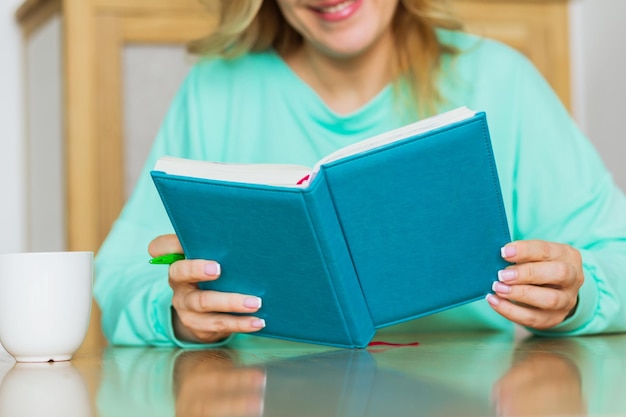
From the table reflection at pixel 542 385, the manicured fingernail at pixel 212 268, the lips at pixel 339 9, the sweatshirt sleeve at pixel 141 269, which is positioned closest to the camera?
the table reflection at pixel 542 385

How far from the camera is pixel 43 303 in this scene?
0.95 m

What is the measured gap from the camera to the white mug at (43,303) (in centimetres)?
94

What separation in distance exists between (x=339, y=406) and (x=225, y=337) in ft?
1.76

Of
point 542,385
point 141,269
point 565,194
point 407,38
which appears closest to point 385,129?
point 407,38

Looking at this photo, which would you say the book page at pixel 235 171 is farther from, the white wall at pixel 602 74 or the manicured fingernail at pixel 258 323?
the white wall at pixel 602 74

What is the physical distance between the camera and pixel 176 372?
2.82 ft

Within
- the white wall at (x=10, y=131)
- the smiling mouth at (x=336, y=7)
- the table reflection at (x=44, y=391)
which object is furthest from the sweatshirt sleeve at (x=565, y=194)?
the white wall at (x=10, y=131)

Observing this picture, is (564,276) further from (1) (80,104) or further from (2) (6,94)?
(2) (6,94)

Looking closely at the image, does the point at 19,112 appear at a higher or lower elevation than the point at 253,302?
higher

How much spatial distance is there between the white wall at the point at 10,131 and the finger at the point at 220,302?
138 cm

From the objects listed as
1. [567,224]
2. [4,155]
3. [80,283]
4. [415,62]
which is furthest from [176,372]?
[4,155]

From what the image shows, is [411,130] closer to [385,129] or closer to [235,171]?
[235,171]

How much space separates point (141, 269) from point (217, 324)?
0.30 metres

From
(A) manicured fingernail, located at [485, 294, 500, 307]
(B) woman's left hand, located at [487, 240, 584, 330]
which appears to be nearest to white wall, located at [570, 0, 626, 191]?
(B) woman's left hand, located at [487, 240, 584, 330]
